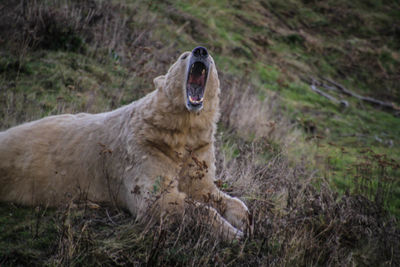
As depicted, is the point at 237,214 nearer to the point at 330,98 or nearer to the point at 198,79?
the point at 198,79

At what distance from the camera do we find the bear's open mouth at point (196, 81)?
350 centimetres

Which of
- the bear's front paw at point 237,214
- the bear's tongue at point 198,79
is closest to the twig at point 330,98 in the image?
the bear's tongue at point 198,79

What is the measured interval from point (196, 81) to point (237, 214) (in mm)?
1581

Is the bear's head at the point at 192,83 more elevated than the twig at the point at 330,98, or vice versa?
the bear's head at the point at 192,83

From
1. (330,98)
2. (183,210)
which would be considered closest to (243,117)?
(183,210)

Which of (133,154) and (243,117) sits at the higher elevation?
(133,154)

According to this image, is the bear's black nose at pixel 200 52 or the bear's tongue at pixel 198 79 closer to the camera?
the bear's black nose at pixel 200 52

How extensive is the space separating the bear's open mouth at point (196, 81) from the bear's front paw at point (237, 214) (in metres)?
1.14

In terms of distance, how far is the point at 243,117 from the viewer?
23.6 ft

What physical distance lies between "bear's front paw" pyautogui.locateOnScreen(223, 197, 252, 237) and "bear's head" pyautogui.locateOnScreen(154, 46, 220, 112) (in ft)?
3.41

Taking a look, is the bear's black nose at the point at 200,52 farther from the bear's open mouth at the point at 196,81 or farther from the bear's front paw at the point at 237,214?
the bear's front paw at the point at 237,214

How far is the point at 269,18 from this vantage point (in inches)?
725

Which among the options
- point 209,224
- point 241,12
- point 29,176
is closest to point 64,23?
point 29,176

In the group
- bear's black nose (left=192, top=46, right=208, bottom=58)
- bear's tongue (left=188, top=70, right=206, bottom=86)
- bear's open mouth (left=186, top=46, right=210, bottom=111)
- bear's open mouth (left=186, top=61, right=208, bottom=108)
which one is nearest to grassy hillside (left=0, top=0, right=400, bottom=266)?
bear's open mouth (left=186, top=46, right=210, bottom=111)
